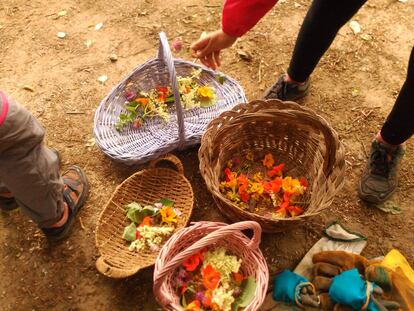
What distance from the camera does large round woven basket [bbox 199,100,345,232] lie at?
1.33 meters

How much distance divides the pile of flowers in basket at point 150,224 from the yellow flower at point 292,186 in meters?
0.44

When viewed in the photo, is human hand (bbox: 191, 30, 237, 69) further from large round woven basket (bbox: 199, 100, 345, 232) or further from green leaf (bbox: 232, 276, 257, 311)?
green leaf (bbox: 232, 276, 257, 311)

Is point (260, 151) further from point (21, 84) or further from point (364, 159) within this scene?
point (21, 84)

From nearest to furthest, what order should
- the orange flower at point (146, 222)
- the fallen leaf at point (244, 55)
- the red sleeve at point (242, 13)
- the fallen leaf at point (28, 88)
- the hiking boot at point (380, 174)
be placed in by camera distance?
the red sleeve at point (242, 13) < the orange flower at point (146, 222) < the hiking boot at point (380, 174) < the fallen leaf at point (28, 88) < the fallen leaf at point (244, 55)

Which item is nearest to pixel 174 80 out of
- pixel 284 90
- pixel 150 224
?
pixel 150 224

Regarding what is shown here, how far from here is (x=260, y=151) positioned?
1.68 m

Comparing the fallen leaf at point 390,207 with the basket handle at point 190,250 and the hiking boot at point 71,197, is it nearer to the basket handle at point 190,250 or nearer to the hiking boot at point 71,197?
the basket handle at point 190,250

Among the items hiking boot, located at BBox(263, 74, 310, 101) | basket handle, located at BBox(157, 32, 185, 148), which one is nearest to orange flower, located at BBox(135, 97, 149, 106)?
basket handle, located at BBox(157, 32, 185, 148)

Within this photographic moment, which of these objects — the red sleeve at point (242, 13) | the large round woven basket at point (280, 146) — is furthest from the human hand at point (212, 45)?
the large round woven basket at point (280, 146)

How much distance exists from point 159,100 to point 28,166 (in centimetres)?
79

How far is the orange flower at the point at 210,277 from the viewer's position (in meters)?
1.30

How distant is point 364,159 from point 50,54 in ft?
5.66

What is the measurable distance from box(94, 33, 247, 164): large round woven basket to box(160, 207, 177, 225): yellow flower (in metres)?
0.23

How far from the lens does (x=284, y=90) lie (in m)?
1.84
